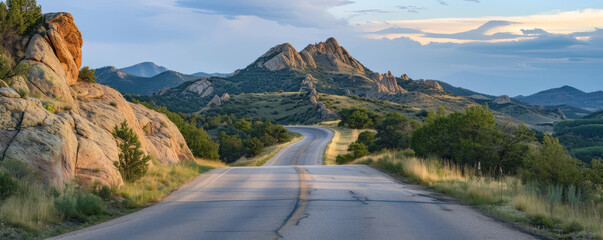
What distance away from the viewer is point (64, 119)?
15.1 metres

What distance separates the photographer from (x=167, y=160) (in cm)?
2531

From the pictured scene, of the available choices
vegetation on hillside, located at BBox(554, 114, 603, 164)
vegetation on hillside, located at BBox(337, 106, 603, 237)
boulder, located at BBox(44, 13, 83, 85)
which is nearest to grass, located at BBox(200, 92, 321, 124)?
vegetation on hillside, located at BBox(554, 114, 603, 164)

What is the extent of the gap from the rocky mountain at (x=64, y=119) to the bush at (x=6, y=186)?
1272 millimetres

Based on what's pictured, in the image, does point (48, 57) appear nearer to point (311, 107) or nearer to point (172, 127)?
point (172, 127)

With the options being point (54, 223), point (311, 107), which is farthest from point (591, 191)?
point (311, 107)

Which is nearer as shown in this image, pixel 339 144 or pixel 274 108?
pixel 339 144

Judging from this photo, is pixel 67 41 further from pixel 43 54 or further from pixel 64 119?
pixel 64 119

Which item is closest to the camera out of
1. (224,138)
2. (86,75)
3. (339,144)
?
(86,75)

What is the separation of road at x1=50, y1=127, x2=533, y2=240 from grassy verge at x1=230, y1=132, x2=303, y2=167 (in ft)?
93.4

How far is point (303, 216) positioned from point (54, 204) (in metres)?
5.86

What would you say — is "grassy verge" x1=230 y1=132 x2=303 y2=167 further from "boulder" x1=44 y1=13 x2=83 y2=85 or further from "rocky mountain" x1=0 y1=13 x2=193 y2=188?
"boulder" x1=44 y1=13 x2=83 y2=85

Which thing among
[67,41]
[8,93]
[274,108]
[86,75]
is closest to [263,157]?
[86,75]

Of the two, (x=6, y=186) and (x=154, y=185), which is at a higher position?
(x=6, y=186)

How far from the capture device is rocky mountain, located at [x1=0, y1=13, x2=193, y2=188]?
12.8 meters
